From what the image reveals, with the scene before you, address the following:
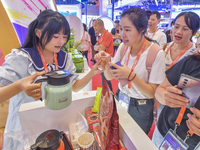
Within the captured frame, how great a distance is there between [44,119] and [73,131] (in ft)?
0.71

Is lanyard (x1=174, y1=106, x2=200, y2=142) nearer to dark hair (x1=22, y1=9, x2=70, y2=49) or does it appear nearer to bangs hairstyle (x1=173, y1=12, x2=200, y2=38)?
dark hair (x1=22, y1=9, x2=70, y2=49)

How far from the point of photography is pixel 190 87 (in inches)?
23.8

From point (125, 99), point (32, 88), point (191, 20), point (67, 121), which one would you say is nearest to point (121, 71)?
point (125, 99)

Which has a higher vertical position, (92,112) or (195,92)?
(195,92)

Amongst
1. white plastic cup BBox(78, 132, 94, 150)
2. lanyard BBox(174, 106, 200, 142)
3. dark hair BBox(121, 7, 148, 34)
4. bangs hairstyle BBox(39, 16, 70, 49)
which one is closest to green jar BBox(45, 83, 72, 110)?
white plastic cup BBox(78, 132, 94, 150)

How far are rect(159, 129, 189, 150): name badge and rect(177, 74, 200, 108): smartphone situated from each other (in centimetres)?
35

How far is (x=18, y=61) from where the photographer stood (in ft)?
3.18

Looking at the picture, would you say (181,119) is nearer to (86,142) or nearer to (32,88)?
(86,142)

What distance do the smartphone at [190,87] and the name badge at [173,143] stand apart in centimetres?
35

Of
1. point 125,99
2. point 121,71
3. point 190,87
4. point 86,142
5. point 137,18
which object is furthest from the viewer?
point 125,99

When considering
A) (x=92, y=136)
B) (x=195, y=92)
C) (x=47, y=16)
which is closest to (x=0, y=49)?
(x=47, y=16)

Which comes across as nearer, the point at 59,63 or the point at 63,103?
the point at 63,103

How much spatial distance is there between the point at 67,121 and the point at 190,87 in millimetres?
815

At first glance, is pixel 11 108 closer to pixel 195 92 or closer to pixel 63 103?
pixel 63 103
